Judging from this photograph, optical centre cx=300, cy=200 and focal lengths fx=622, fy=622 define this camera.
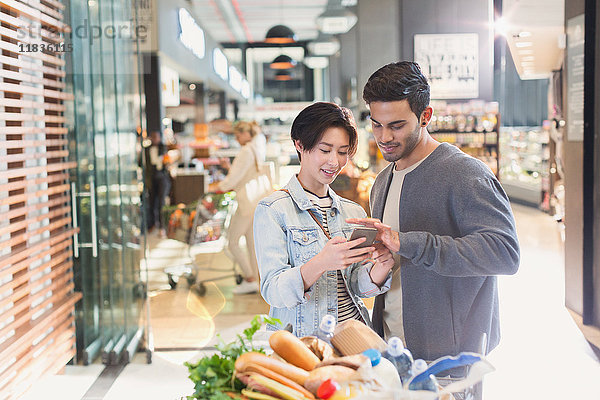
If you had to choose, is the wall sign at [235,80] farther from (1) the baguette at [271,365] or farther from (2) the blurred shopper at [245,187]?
(1) the baguette at [271,365]

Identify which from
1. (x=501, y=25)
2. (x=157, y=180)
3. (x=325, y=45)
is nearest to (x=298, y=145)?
(x=501, y=25)

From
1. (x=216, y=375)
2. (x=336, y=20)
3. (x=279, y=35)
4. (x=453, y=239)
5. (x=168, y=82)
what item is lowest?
(x=216, y=375)

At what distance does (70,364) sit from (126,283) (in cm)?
71

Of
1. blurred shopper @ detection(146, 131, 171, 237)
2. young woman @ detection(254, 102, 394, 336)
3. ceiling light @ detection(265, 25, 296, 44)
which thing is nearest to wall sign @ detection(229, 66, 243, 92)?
ceiling light @ detection(265, 25, 296, 44)

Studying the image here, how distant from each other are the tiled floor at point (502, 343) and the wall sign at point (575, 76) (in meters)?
1.69

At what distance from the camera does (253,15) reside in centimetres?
1797

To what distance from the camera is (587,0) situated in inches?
206

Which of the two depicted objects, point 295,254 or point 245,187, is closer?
point 295,254

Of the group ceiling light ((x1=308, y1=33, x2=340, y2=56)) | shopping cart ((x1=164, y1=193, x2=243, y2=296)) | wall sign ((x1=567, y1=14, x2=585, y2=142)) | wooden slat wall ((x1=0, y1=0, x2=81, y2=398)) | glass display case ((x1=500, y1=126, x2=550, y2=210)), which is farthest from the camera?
ceiling light ((x1=308, y1=33, x2=340, y2=56))

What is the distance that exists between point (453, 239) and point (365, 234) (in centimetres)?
28

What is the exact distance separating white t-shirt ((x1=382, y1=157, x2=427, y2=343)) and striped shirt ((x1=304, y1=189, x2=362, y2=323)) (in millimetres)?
143

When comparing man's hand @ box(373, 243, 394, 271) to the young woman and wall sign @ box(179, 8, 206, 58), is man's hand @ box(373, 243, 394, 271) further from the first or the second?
wall sign @ box(179, 8, 206, 58)

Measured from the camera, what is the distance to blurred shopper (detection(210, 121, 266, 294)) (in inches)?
248

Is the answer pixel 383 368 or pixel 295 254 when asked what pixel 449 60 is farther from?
pixel 383 368
